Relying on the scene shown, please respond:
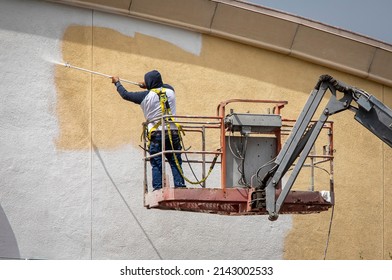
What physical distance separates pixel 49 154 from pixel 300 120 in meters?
5.92

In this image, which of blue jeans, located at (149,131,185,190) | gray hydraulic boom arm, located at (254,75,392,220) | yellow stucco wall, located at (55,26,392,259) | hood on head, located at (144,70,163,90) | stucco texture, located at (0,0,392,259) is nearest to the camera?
gray hydraulic boom arm, located at (254,75,392,220)

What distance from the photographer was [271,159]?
2105cm

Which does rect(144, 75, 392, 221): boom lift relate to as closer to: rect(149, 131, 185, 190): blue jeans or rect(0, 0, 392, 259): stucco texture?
rect(149, 131, 185, 190): blue jeans

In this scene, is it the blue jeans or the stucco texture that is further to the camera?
the stucco texture

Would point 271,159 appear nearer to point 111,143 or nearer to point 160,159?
point 160,159

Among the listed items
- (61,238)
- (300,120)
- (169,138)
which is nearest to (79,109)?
(61,238)

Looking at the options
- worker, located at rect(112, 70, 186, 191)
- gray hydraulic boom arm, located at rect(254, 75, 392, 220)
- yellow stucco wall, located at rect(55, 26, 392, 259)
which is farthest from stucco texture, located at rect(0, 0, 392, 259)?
gray hydraulic boom arm, located at rect(254, 75, 392, 220)

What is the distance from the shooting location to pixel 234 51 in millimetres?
25297

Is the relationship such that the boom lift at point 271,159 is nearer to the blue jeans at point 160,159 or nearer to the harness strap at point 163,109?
the blue jeans at point 160,159

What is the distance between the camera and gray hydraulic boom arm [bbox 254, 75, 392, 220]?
65.9 feet

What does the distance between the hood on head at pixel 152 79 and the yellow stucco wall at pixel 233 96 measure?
321 centimetres

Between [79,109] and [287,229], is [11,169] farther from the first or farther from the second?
[287,229]

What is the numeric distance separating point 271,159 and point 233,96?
165 inches

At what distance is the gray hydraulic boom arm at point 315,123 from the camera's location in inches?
790
